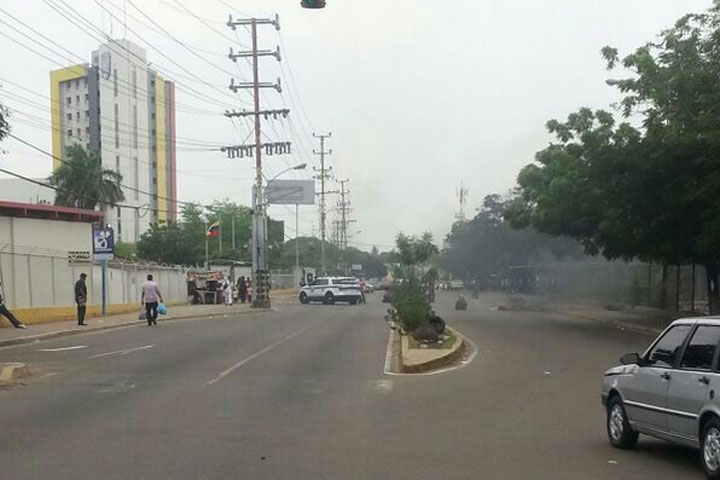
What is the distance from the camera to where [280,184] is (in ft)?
236

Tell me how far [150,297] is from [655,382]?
24.6m

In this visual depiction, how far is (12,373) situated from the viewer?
54.2 feet

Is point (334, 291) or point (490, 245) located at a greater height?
point (490, 245)

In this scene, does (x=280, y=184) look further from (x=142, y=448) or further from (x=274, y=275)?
(x=142, y=448)

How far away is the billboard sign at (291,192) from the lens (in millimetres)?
71188

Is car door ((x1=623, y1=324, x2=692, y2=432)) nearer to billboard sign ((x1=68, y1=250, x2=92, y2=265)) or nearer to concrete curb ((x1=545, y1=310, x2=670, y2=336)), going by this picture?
concrete curb ((x1=545, y1=310, x2=670, y2=336))

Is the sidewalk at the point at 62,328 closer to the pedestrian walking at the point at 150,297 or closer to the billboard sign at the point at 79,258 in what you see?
the pedestrian walking at the point at 150,297

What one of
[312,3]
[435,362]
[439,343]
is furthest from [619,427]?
[439,343]

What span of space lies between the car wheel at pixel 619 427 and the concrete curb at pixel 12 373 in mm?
10464

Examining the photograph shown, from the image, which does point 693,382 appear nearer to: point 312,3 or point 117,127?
point 312,3

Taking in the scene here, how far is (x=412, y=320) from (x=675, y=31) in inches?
462

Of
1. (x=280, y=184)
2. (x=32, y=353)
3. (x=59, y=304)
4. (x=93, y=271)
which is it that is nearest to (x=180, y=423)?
(x=32, y=353)

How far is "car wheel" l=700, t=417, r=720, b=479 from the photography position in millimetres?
8031

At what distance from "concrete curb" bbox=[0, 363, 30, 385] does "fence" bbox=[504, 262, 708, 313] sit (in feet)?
81.5
